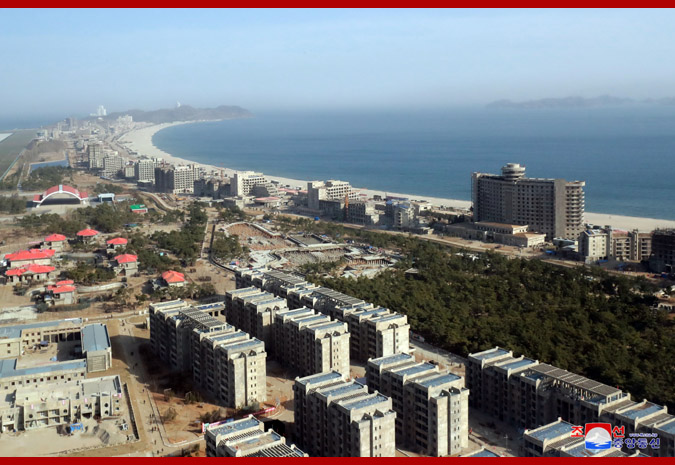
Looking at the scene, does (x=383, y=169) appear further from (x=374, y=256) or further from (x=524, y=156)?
(x=374, y=256)

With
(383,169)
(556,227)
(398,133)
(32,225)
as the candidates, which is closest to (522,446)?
(556,227)

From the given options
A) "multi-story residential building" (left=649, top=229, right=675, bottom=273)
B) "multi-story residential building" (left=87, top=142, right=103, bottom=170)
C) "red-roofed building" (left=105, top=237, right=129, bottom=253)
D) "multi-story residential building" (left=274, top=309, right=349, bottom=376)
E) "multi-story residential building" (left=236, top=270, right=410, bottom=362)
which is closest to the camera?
"multi-story residential building" (left=274, top=309, right=349, bottom=376)

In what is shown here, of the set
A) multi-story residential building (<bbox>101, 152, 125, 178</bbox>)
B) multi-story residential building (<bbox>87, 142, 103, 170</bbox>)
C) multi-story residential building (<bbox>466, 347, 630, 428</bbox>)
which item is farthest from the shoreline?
multi-story residential building (<bbox>466, 347, 630, 428</bbox>)

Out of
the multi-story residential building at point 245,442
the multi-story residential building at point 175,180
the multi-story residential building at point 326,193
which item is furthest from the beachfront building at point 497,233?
the multi-story residential building at point 175,180

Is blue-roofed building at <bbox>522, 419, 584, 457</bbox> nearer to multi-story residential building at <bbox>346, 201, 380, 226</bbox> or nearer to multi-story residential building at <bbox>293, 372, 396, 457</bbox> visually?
multi-story residential building at <bbox>293, 372, 396, 457</bbox>

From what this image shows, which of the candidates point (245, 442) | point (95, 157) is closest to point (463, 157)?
point (95, 157)
